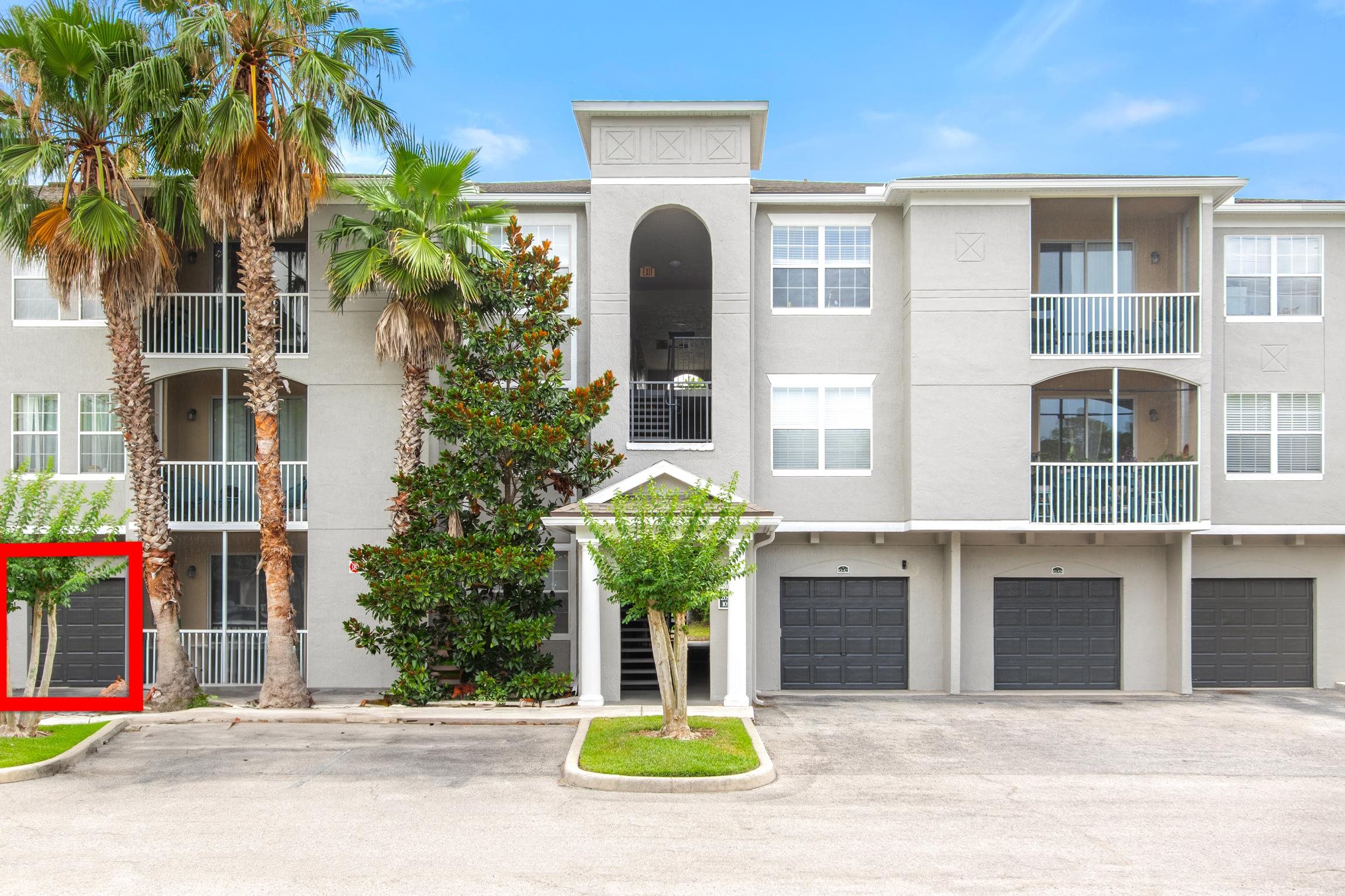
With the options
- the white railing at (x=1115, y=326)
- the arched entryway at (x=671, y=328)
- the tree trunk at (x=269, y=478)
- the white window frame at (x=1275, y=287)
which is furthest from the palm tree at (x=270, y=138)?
the white window frame at (x=1275, y=287)

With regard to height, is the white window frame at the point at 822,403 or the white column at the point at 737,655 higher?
the white window frame at the point at 822,403

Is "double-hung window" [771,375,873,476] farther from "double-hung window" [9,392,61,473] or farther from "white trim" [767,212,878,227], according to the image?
"double-hung window" [9,392,61,473]

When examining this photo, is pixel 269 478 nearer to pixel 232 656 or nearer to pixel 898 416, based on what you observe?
pixel 232 656

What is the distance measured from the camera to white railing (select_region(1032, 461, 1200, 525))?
17484 millimetres

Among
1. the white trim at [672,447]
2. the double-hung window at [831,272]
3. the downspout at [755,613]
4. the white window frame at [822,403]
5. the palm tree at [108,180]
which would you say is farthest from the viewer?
the double-hung window at [831,272]

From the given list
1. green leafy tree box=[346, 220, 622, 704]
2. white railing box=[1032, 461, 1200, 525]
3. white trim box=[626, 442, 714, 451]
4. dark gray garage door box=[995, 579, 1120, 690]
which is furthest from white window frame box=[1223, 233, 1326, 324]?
green leafy tree box=[346, 220, 622, 704]

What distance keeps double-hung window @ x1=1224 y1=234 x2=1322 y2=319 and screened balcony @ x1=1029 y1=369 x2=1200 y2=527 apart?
209 cm

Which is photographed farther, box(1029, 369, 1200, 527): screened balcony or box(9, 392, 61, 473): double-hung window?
box(9, 392, 61, 473): double-hung window

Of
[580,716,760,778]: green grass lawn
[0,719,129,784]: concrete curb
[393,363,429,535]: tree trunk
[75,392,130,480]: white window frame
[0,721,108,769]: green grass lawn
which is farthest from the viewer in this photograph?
[75,392,130,480]: white window frame

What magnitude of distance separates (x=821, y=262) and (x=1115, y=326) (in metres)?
5.36

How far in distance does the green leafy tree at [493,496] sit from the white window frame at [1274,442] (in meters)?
11.5

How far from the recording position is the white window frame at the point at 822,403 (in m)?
18.2

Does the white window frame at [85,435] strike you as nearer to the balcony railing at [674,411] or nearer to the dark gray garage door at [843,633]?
the balcony railing at [674,411]

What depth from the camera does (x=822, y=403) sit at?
18.2m
